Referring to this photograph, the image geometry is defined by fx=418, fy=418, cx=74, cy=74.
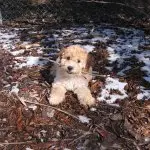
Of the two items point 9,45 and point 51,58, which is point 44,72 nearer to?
point 51,58

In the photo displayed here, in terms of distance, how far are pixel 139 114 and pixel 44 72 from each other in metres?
1.89

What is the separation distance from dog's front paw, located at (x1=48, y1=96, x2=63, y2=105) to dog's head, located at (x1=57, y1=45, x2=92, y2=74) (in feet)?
1.25

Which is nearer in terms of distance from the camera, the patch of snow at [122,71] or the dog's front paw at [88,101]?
the dog's front paw at [88,101]

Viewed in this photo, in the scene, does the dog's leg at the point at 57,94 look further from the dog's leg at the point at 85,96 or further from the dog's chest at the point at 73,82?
the dog's leg at the point at 85,96

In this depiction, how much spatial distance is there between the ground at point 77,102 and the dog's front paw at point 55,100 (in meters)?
0.07

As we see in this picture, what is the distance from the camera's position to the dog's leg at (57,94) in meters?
5.63

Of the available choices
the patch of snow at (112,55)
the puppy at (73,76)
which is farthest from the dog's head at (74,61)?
the patch of snow at (112,55)

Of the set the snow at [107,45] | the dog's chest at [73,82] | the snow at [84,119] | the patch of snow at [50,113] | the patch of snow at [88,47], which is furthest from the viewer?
the patch of snow at [88,47]

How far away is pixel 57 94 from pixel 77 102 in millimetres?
299

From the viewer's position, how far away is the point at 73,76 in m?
5.84

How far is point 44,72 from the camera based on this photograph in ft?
21.7

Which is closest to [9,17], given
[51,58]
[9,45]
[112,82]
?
[9,45]

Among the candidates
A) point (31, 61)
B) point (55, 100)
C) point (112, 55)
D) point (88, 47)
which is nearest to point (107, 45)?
point (88, 47)

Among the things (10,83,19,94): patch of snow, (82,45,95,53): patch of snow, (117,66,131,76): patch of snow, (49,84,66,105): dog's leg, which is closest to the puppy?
(49,84,66,105): dog's leg
